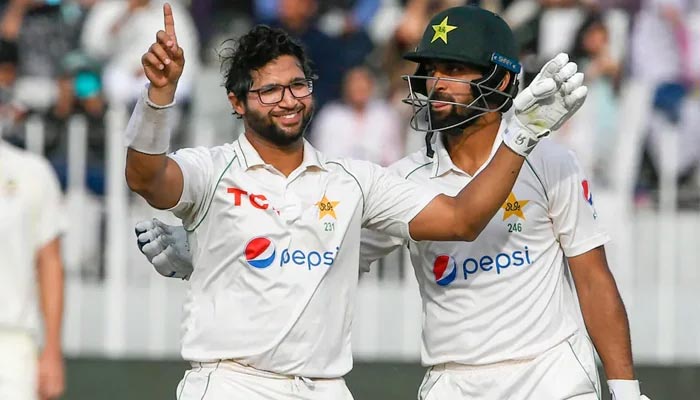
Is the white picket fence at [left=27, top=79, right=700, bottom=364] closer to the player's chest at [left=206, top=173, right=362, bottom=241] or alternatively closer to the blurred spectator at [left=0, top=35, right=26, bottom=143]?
the blurred spectator at [left=0, top=35, right=26, bottom=143]

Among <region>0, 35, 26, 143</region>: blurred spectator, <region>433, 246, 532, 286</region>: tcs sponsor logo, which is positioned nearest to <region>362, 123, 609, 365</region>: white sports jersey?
<region>433, 246, 532, 286</region>: tcs sponsor logo

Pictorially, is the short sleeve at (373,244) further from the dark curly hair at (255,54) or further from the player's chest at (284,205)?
the dark curly hair at (255,54)

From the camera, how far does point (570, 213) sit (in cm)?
563

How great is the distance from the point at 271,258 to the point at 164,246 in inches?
18.5

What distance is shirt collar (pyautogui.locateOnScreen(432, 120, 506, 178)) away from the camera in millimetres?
5734

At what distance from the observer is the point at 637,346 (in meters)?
9.62

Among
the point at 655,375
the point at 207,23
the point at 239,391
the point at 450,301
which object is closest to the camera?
the point at 239,391

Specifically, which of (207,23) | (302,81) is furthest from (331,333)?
(207,23)

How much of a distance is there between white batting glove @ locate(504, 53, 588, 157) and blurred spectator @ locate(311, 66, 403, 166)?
484 centimetres

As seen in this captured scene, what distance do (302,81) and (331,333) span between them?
0.89 m

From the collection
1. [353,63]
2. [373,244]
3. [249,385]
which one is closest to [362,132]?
[353,63]

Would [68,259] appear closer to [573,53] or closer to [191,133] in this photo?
[191,133]

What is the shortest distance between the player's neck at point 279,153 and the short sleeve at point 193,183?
0.59ft

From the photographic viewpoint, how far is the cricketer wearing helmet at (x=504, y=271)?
556 cm
